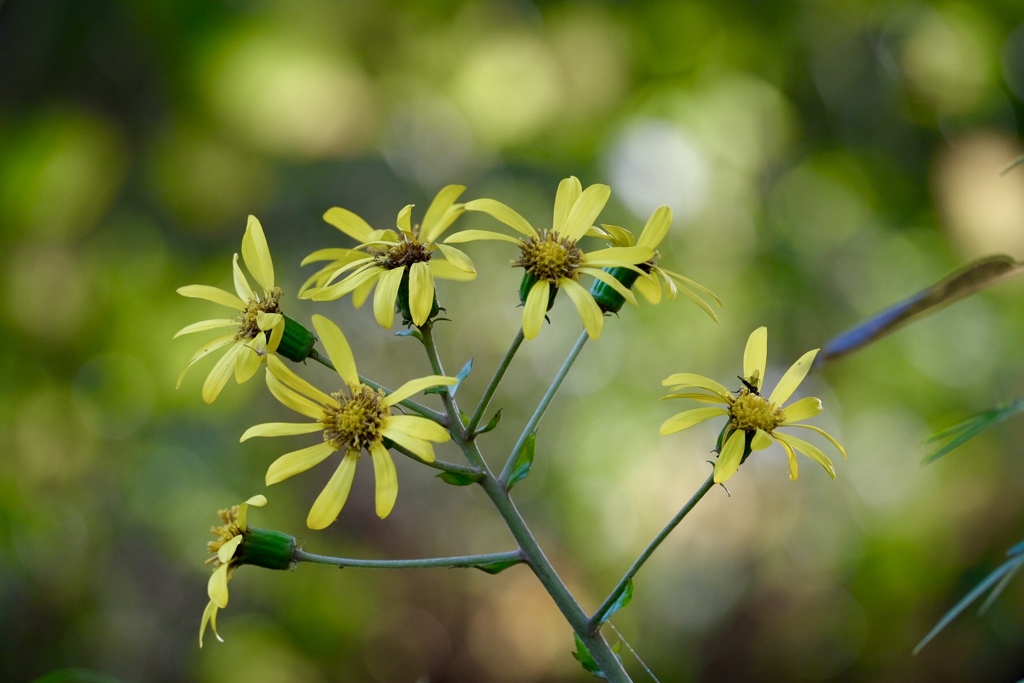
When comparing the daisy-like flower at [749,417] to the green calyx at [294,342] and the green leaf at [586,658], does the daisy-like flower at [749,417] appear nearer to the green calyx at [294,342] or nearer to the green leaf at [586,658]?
the green leaf at [586,658]

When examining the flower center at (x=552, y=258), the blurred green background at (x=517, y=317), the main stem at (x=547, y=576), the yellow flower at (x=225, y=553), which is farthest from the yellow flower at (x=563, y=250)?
the blurred green background at (x=517, y=317)

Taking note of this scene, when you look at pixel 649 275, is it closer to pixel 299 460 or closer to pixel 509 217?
pixel 509 217

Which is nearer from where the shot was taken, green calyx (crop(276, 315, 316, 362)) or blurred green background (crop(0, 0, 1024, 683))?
green calyx (crop(276, 315, 316, 362))

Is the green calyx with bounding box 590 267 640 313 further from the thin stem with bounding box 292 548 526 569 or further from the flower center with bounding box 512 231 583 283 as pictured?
the thin stem with bounding box 292 548 526 569

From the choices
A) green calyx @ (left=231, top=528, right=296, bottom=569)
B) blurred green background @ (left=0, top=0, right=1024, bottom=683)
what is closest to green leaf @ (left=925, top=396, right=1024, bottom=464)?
green calyx @ (left=231, top=528, right=296, bottom=569)

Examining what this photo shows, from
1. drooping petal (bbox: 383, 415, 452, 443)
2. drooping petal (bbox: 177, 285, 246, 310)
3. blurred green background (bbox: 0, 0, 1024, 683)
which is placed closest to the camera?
drooping petal (bbox: 383, 415, 452, 443)

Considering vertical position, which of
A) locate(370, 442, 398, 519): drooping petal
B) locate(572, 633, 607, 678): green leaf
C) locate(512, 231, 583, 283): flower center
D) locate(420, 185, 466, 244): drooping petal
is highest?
locate(420, 185, 466, 244): drooping petal

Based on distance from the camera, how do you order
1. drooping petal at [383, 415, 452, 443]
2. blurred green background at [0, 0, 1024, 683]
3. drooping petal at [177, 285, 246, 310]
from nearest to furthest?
drooping petal at [383, 415, 452, 443], drooping petal at [177, 285, 246, 310], blurred green background at [0, 0, 1024, 683]
